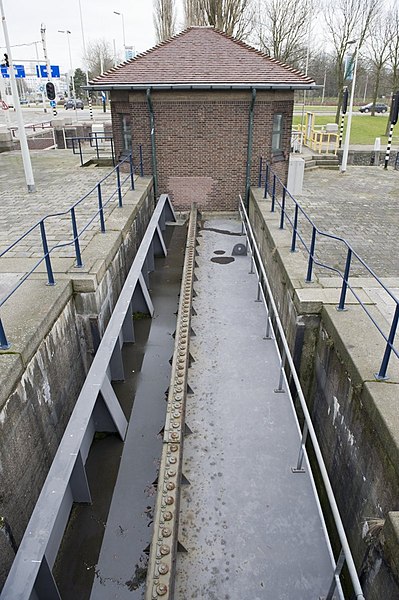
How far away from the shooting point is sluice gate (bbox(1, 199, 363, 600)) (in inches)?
137

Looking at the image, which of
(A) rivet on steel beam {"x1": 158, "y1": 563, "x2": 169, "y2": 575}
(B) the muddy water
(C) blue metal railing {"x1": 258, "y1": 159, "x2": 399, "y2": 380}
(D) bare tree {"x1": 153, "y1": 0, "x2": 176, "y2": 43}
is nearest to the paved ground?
(C) blue metal railing {"x1": 258, "y1": 159, "x2": 399, "y2": 380}

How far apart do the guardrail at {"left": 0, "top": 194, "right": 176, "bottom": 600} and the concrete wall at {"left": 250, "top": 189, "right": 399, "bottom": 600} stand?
7.82ft

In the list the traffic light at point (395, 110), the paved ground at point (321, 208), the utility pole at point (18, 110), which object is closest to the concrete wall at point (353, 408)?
the paved ground at point (321, 208)

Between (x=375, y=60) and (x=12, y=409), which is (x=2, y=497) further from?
(x=375, y=60)

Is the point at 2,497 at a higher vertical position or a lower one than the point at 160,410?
higher

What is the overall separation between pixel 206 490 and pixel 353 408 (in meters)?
1.58

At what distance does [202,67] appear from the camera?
12.0m

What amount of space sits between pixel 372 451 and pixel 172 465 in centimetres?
170

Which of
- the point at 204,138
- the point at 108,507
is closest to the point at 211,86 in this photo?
the point at 204,138

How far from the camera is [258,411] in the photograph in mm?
5152

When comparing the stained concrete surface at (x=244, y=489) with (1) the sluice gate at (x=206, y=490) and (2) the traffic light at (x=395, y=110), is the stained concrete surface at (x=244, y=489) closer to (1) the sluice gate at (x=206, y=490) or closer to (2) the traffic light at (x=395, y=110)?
(1) the sluice gate at (x=206, y=490)

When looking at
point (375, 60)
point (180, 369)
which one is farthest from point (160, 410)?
point (375, 60)

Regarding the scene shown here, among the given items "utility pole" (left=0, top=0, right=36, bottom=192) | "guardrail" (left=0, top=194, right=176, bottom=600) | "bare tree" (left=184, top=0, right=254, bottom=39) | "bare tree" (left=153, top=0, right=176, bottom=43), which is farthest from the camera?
"bare tree" (left=153, top=0, right=176, bottom=43)

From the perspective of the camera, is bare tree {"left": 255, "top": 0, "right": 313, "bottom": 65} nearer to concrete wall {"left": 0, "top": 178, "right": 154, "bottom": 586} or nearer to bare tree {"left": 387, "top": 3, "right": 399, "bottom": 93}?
bare tree {"left": 387, "top": 3, "right": 399, "bottom": 93}
